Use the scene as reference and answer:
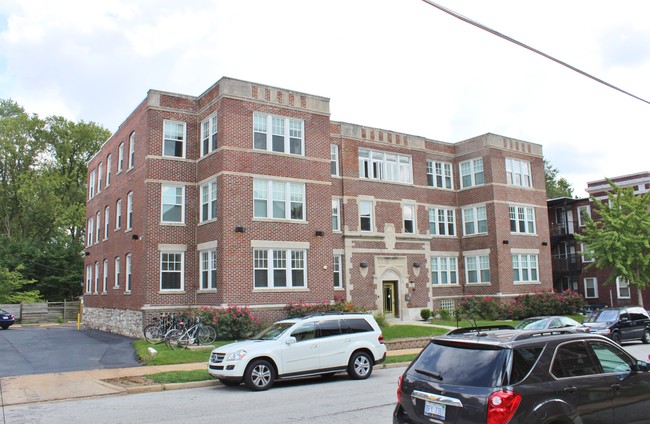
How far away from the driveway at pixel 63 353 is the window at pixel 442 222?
64.0ft

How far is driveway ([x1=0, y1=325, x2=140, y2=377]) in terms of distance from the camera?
55.8 feet

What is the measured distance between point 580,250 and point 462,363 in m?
44.1

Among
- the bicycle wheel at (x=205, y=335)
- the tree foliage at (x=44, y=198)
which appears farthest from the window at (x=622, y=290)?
the tree foliage at (x=44, y=198)

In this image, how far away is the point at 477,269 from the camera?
3522 cm

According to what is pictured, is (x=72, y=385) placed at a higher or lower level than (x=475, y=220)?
lower

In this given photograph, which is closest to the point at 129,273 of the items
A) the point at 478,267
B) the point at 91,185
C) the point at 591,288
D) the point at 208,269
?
the point at 208,269

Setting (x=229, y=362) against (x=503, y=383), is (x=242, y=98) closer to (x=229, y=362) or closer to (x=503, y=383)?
(x=229, y=362)

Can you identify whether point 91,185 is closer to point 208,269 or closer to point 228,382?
point 208,269

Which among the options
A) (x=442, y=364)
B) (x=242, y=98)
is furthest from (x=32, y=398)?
(x=242, y=98)

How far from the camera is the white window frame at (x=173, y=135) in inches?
1022

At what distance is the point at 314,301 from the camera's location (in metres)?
24.9

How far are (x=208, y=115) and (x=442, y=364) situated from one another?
846 inches

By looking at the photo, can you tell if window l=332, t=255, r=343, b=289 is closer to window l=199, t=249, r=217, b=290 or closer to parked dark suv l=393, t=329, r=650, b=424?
window l=199, t=249, r=217, b=290

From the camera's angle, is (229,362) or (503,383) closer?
(503,383)
